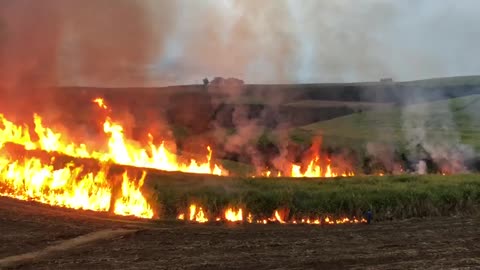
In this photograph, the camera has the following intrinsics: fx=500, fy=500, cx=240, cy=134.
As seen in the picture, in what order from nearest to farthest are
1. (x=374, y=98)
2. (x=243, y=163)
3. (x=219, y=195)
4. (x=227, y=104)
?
(x=219, y=195) < (x=243, y=163) < (x=227, y=104) < (x=374, y=98)

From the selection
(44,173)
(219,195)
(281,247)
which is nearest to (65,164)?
(44,173)

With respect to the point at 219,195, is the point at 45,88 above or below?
above

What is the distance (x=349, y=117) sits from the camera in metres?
61.4

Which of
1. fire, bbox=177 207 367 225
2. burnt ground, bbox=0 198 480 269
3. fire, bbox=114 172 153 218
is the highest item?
fire, bbox=114 172 153 218

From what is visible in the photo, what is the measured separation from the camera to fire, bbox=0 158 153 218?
2272 centimetres

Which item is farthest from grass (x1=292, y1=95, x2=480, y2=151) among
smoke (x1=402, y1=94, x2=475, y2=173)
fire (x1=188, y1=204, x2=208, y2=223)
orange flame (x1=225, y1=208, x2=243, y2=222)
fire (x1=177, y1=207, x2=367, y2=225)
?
fire (x1=188, y1=204, x2=208, y2=223)

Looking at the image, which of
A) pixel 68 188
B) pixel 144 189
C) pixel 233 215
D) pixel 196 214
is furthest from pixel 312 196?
pixel 68 188

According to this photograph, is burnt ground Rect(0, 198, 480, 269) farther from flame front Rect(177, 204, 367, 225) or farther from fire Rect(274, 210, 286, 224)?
fire Rect(274, 210, 286, 224)

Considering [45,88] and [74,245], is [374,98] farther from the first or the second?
[74,245]

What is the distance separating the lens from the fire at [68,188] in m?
22.7

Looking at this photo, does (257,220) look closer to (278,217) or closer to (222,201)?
(278,217)

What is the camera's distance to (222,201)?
73.6 feet

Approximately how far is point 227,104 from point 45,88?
14.9 metres

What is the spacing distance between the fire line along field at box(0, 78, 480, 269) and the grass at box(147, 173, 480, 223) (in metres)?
0.06
